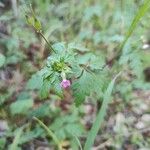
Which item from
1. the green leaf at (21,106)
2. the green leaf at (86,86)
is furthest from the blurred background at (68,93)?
the green leaf at (86,86)

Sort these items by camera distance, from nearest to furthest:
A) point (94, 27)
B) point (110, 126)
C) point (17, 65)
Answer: point (110, 126), point (17, 65), point (94, 27)

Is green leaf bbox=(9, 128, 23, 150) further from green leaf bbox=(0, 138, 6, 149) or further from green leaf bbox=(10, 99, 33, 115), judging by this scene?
green leaf bbox=(10, 99, 33, 115)

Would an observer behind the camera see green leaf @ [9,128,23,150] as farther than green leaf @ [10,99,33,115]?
No

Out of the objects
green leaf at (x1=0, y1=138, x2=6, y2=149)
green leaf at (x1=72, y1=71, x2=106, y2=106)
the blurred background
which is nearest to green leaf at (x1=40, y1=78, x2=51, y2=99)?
green leaf at (x1=72, y1=71, x2=106, y2=106)

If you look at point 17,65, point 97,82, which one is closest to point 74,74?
point 97,82

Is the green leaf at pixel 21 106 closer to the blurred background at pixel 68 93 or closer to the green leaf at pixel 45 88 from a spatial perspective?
the blurred background at pixel 68 93

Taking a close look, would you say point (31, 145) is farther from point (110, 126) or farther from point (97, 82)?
point (97, 82)

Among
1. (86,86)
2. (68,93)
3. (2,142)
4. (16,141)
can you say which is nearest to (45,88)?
(86,86)

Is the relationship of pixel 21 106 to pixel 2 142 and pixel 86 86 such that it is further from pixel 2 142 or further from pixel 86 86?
pixel 86 86
